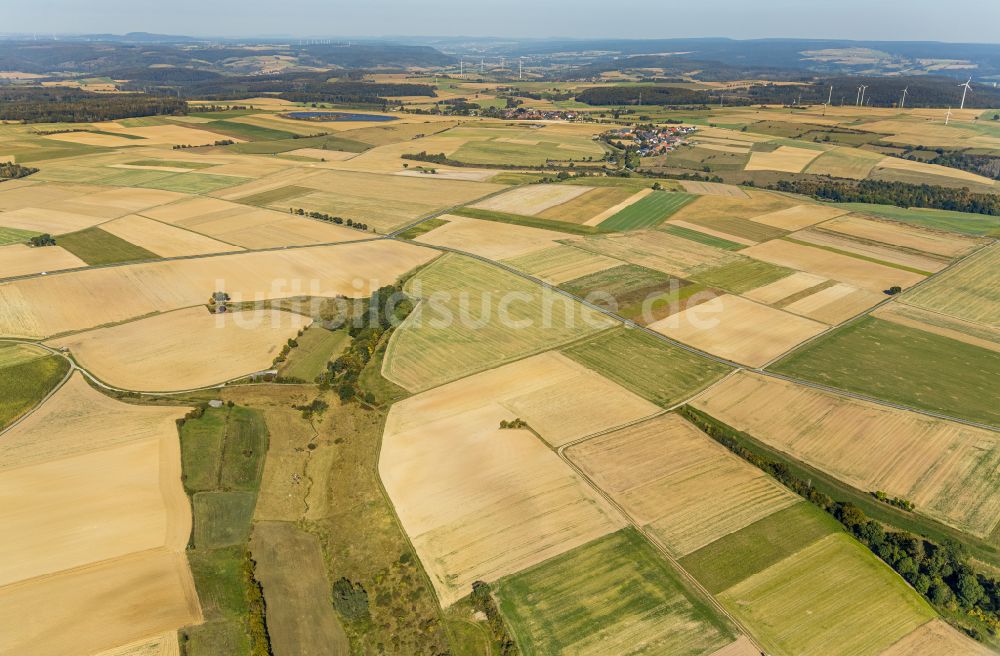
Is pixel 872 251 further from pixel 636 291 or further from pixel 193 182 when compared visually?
pixel 193 182

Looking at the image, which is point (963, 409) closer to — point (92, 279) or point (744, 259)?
point (744, 259)

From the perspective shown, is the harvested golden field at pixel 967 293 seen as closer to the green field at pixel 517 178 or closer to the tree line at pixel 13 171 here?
the green field at pixel 517 178

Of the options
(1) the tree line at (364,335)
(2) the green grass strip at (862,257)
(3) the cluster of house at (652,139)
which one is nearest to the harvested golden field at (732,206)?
(2) the green grass strip at (862,257)

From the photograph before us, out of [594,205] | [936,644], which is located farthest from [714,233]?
[936,644]

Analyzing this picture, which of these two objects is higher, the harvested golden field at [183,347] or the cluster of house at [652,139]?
the cluster of house at [652,139]

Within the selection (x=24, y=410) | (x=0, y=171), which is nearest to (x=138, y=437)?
(x=24, y=410)

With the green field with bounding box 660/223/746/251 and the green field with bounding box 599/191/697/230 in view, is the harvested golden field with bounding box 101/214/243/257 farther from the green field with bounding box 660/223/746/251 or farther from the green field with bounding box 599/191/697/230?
the green field with bounding box 660/223/746/251
